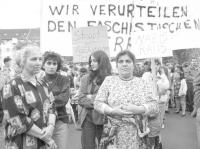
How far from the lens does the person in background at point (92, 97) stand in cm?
452

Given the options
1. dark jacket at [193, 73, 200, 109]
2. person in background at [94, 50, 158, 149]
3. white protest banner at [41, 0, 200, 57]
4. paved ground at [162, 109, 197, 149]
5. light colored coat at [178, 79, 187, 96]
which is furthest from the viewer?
light colored coat at [178, 79, 187, 96]

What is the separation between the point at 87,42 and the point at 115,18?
23.7 inches

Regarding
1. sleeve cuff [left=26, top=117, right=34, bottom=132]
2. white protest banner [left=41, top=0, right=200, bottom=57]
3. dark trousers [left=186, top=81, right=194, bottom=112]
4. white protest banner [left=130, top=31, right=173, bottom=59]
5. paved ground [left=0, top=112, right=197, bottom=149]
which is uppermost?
white protest banner [left=41, top=0, right=200, bottom=57]

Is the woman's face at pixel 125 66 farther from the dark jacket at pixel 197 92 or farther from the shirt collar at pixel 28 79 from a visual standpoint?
the dark jacket at pixel 197 92

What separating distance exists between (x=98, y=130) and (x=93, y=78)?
66 centimetres

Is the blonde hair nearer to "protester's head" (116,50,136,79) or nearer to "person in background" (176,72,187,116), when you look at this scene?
"protester's head" (116,50,136,79)

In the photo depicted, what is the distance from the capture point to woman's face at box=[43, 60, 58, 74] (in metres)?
4.47

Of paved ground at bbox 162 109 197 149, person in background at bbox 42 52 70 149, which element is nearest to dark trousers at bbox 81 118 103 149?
person in background at bbox 42 52 70 149

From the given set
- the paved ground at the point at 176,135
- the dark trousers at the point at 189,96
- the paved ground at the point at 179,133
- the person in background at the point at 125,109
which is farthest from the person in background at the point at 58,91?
the dark trousers at the point at 189,96

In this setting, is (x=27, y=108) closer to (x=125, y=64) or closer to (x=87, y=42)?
(x=125, y=64)

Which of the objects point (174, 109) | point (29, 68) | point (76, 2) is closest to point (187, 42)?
point (76, 2)

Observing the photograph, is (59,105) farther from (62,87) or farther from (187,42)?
(187,42)

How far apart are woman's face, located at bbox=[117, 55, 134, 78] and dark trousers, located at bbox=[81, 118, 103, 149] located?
110 cm

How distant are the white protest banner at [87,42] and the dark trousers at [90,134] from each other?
1.20m
